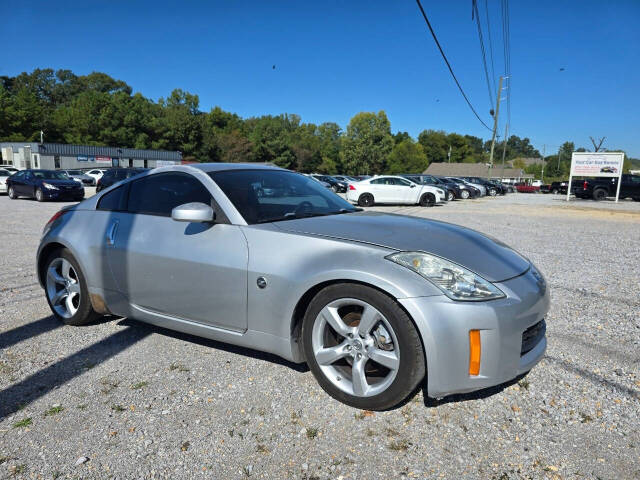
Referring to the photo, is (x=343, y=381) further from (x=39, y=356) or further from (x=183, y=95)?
(x=183, y=95)

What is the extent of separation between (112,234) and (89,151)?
64329mm

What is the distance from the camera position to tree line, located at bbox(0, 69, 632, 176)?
231ft

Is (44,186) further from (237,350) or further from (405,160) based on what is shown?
(405,160)

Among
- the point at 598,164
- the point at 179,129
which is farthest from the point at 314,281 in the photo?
the point at 179,129

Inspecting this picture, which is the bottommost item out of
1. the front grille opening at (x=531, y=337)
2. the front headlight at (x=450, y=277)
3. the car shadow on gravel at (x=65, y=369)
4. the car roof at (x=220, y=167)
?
the car shadow on gravel at (x=65, y=369)

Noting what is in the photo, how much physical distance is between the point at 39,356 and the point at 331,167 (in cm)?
9363

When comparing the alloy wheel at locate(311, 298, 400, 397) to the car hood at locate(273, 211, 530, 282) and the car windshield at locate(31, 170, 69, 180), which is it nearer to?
the car hood at locate(273, 211, 530, 282)

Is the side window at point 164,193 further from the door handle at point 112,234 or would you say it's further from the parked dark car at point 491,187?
the parked dark car at point 491,187

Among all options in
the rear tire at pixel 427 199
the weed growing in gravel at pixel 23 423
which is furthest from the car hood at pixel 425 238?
the rear tire at pixel 427 199

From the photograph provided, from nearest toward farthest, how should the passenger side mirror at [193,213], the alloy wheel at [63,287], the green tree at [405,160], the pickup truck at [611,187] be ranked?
the passenger side mirror at [193,213], the alloy wheel at [63,287], the pickup truck at [611,187], the green tree at [405,160]

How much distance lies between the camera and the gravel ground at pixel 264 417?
2.14 m

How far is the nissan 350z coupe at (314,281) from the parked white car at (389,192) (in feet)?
58.4

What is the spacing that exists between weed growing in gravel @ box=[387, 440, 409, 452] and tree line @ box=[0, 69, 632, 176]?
77.9m

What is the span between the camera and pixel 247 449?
2.26m
